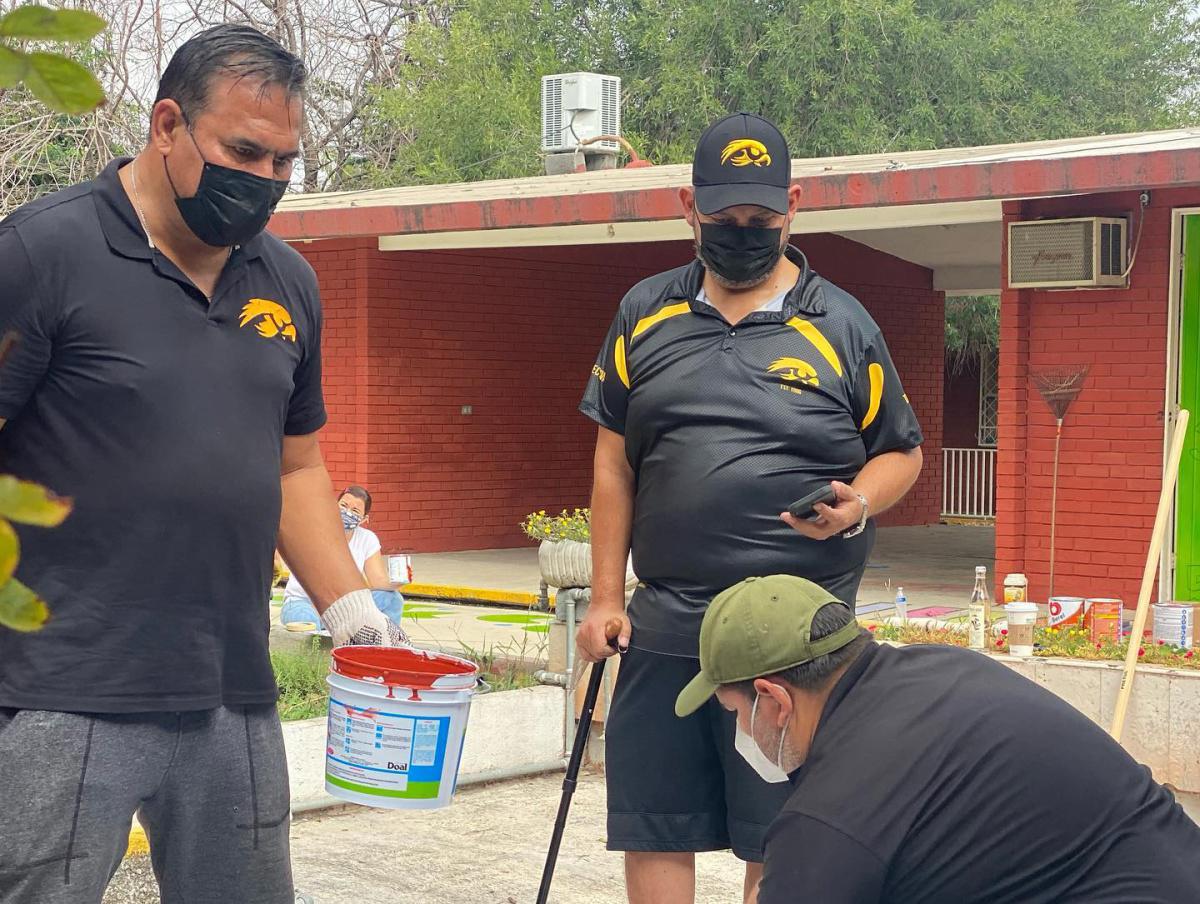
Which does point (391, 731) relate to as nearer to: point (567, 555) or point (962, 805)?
point (962, 805)

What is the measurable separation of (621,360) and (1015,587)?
262 inches

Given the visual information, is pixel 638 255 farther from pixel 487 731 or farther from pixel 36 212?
pixel 36 212

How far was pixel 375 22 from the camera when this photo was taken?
31.8 meters

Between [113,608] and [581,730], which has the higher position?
[113,608]

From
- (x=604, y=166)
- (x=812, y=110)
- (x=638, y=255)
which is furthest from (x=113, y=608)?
(x=812, y=110)

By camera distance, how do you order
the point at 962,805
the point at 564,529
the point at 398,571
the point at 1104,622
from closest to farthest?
the point at 962,805 < the point at 1104,622 < the point at 564,529 < the point at 398,571

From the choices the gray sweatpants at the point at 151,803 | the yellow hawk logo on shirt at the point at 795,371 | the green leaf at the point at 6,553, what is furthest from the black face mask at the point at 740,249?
the green leaf at the point at 6,553

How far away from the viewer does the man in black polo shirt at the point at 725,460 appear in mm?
3775

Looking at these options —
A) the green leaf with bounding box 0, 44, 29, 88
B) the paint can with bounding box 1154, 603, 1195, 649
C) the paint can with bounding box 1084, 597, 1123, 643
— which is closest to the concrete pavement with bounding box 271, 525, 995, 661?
the paint can with bounding box 1084, 597, 1123, 643

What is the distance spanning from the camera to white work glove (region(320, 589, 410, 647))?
3.15 m

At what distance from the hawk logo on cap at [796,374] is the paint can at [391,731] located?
1103 mm

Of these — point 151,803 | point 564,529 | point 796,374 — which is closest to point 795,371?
point 796,374

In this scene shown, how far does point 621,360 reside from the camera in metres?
4.02

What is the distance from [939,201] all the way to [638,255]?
6790 millimetres
